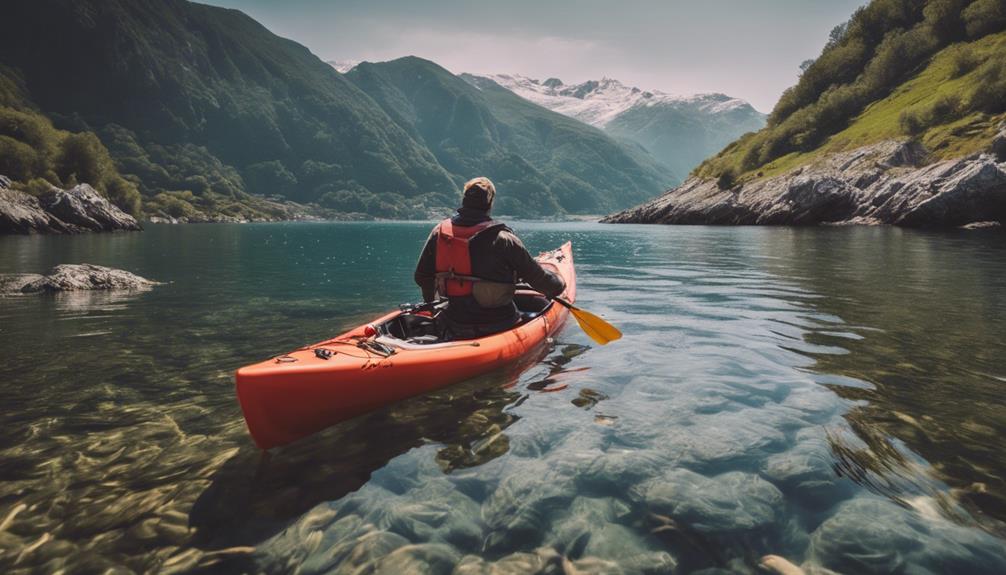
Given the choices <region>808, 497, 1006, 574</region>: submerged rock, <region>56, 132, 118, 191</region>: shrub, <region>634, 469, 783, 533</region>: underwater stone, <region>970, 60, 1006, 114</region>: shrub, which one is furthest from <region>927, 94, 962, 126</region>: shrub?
<region>56, 132, 118, 191</region>: shrub

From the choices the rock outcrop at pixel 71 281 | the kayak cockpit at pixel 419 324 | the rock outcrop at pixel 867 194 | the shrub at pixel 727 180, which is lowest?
the kayak cockpit at pixel 419 324

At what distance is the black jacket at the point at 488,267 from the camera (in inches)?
305

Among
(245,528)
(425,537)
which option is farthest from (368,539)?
(245,528)

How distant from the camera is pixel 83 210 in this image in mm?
59188

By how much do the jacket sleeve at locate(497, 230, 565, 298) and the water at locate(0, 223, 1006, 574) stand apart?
1561mm

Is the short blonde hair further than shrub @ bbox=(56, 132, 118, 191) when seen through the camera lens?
No

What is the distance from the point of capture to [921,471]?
492cm

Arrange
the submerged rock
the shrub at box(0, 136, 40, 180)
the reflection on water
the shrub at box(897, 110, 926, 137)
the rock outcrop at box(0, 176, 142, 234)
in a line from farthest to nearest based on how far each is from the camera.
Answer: the shrub at box(0, 136, 40, 180)
the shrub at box(897, 110, 926, 137)
the rock outcrop at box(0, 176, 142, 234)
the reflection on water
the submerged rock

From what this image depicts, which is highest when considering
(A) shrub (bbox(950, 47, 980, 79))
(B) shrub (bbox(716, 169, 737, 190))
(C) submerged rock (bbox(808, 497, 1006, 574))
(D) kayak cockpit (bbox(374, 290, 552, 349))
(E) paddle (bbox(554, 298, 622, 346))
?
(A) shrub (bbox(950, 47, 980, 79))

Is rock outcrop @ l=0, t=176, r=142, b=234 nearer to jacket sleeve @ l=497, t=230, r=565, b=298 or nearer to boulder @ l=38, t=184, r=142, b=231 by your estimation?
boulder @ l=38, t=184, r=142, b=231

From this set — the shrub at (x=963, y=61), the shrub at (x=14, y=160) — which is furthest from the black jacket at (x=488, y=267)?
the shrub at (x=963, y=61)

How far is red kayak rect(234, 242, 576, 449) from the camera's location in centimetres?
527

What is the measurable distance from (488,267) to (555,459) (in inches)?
133

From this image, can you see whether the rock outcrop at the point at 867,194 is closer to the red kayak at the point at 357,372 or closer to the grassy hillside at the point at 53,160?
the red kayak at the point at 357,372
